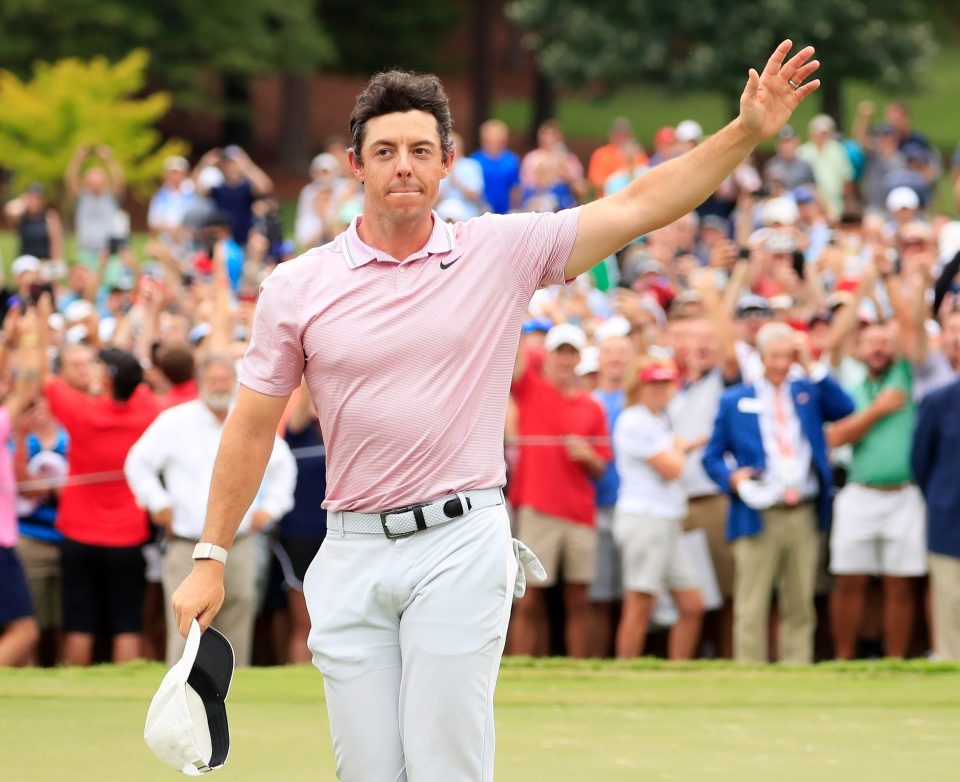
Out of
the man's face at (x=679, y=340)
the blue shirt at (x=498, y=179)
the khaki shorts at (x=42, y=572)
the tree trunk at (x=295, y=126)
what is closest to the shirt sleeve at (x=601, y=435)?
the man's face at (x=679, y=340)

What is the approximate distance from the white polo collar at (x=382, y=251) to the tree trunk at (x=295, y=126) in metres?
39.9

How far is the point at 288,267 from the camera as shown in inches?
182

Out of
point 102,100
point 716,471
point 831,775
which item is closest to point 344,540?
point 831,775

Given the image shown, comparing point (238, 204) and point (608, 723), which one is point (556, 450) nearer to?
point (608, 723)

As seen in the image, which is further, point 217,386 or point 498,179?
point 498,179

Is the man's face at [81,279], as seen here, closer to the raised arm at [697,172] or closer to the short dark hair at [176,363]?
the short dark hair at [176,363]

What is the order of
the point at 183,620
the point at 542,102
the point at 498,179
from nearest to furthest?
the point at 183,620 < the point at 498,179 < the point at 542,102

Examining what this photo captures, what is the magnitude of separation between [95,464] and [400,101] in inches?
264

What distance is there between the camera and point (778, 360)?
10664 mm

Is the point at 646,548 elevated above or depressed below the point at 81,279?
below

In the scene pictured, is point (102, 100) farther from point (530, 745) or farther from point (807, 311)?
point (530, 745)

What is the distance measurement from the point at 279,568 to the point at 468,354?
6999 mm

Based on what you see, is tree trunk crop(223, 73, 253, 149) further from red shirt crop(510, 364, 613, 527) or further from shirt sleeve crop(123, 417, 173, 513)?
shirt sleeve crop(123, 417, 173, 513)

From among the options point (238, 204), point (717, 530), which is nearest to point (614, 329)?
point (717, 530)
